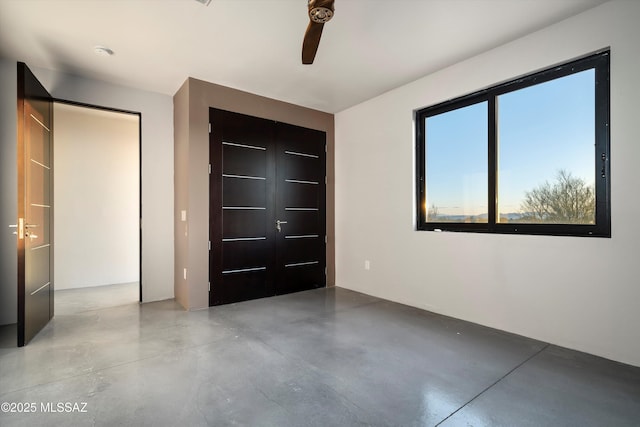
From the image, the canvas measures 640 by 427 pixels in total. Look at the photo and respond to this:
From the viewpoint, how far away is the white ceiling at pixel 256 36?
8.14 feet

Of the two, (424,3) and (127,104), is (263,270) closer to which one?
(127,104)

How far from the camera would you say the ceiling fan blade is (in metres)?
1.94

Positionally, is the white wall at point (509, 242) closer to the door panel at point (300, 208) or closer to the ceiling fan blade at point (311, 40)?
the door panel at point (300, 208)

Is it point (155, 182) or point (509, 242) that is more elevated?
point (155, 182)

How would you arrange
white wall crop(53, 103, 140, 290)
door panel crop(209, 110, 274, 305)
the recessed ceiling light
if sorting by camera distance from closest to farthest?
the recessed ceiling light < door panel crop(209, 110, 274, 305) < white wall crop(53, 103, 140, 290)

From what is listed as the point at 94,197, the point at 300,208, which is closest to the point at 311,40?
the point at 300,208

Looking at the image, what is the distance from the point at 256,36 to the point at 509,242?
3031 millimetres

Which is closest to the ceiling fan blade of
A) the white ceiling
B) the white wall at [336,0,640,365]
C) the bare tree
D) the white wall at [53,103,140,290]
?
the white ceiling

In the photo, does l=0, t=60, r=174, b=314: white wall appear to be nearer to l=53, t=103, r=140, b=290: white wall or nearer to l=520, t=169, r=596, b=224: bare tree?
l=53, t=103, r=140, b=290: white wall

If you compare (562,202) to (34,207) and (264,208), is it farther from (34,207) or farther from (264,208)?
(34,207)

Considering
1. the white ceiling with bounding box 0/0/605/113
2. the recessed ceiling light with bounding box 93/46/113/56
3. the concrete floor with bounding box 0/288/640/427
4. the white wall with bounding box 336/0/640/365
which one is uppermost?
the white ceiling with bounding box 0/0/605/113

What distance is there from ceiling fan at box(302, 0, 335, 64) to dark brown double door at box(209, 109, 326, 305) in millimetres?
2110

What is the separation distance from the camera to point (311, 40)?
2.07m

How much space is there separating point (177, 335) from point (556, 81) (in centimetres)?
409
